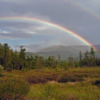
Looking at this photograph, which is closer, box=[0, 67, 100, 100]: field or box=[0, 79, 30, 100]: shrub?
box=[0, 79, 30, 100]: shrub

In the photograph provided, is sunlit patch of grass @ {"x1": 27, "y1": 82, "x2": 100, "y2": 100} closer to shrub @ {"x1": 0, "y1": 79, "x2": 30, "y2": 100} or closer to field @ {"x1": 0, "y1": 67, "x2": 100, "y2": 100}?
field @ {"x1": 0, "y1": 67, "x2": 100, "y2": 100}

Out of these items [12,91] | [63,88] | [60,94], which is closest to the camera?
[12,91]

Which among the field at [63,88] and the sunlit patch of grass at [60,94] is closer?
the sunlit patch of grass at [60,94]

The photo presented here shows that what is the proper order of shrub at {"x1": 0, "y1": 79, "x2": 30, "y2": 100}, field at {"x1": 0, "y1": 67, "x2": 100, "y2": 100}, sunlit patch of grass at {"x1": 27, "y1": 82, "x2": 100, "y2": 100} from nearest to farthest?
shrub at {"x1": 0, "y1": 79, "x2": 30, "y2": 100} → sunlit patch of grass at {"x1": 27, "y1": 82, "x2": 100, "y2": 100} → field at {"x1": 0, "y1": 67, "x2": 100, "y2": 100}

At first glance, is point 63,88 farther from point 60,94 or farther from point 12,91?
point 12,91

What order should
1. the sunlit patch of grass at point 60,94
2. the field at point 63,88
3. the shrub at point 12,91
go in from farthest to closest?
the field at point 63,88 < the sunlit patch of grass at point 60,94 < the shrub at point 12,91

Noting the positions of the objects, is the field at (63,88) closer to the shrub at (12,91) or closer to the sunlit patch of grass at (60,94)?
the sunlit patch of grass at (60,94)

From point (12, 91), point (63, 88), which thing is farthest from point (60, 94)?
point (63, 88)

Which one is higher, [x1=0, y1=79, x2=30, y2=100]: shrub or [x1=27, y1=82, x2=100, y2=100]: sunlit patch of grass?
[x1=0, y1=79, x2=30, y2=100]: shrub

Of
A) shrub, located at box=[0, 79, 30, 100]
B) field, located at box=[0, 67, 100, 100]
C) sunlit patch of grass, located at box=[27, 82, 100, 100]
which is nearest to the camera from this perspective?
shrub, located at box=[0, 79, 30, 100]

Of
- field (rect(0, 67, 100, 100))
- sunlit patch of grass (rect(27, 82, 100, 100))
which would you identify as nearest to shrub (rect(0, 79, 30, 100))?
field (rect(0, 67, 100, 100))

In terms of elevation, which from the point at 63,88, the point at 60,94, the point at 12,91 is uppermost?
the point at 12,91

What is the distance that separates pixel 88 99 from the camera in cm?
692

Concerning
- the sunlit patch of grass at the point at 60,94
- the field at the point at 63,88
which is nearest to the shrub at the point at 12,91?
the field at the point at 63,88
